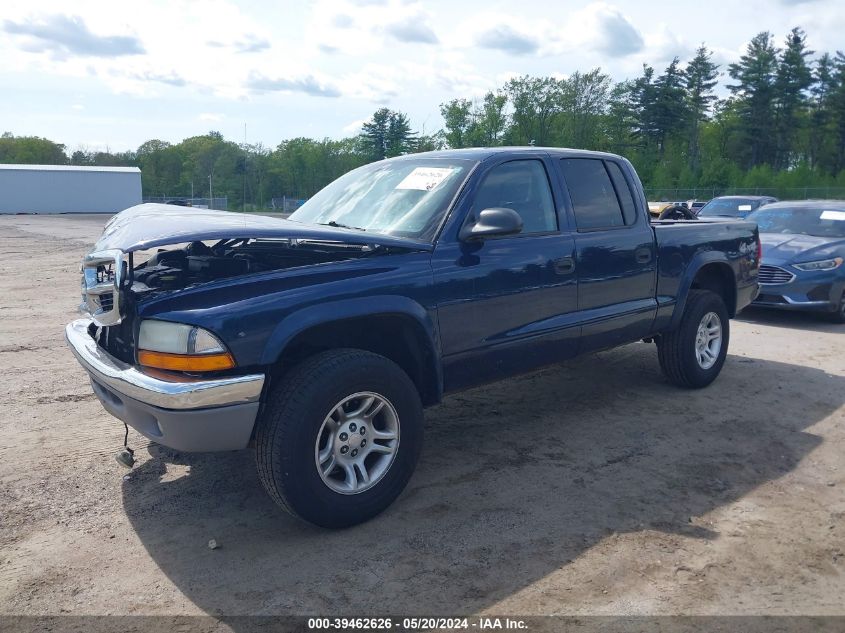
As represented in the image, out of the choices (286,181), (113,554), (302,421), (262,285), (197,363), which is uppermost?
(286,181)

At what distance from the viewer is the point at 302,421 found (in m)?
3.32

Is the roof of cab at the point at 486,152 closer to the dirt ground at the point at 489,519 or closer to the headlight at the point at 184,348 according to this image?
the dirt ground at the point at 489,519

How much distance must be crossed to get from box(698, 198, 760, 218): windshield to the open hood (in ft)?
45.9

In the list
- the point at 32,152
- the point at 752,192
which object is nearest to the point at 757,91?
the point at 752,192

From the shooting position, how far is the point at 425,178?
452cm

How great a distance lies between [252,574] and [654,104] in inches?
2738

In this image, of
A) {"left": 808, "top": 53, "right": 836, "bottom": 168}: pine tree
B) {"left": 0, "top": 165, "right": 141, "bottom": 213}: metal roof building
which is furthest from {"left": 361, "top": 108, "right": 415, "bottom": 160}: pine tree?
{"left": 808, "top": 53, "right": 836, "bottom": 168}: pine tree

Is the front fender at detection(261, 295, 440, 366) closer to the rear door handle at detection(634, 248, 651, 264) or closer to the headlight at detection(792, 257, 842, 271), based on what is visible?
the rear door handle at detection(634, 248, 651, 264)

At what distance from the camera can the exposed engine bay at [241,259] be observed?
355cm

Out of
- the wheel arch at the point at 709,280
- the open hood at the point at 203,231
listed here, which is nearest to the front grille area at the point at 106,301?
the open hood at the point at 203,231

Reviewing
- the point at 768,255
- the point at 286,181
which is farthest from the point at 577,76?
the point at 768,255

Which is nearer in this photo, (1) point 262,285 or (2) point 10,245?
(1) point 262,285

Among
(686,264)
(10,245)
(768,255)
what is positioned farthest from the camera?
(10,245)

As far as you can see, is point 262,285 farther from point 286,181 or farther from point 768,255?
point 286,181
